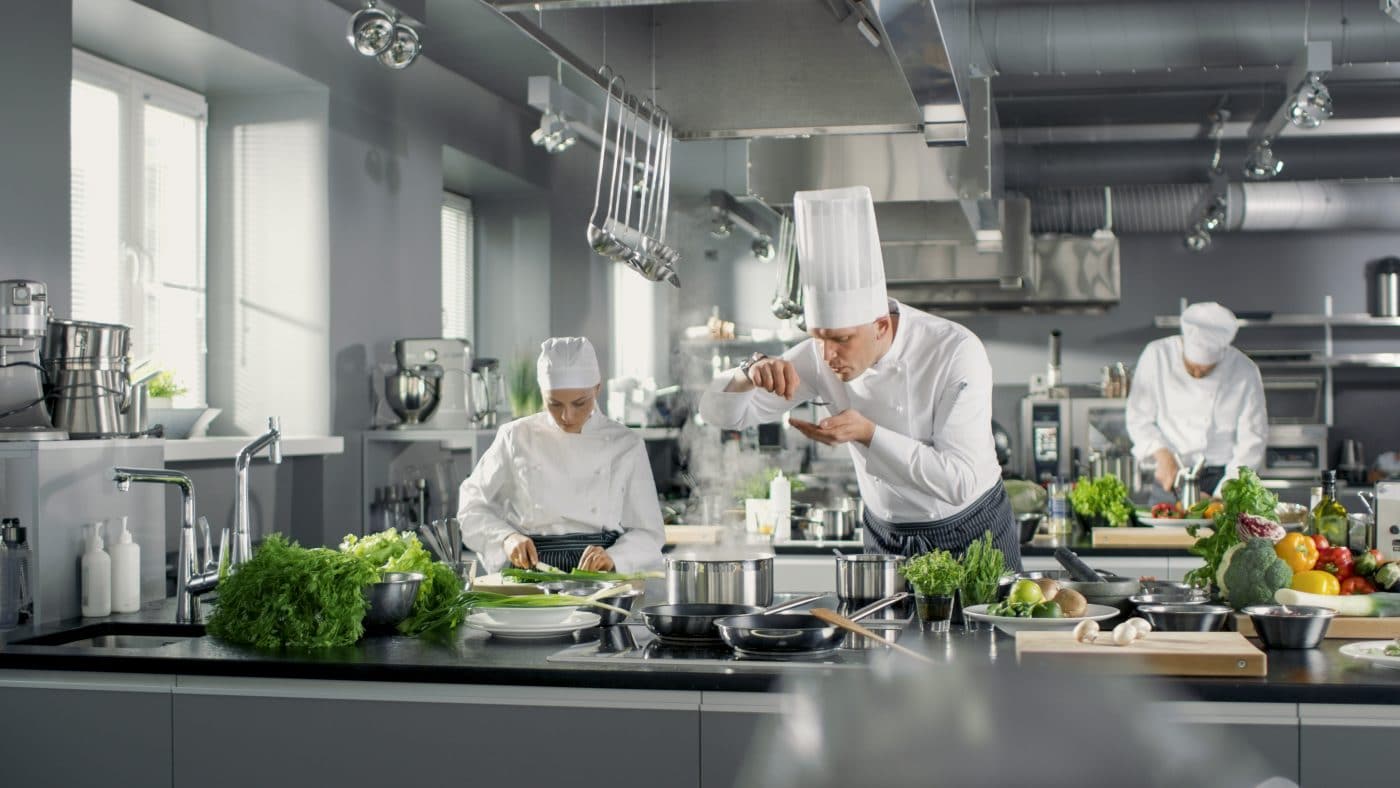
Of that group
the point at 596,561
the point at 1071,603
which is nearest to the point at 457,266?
the point at 596,561

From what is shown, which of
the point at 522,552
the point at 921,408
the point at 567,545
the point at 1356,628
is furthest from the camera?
the point at 567,545

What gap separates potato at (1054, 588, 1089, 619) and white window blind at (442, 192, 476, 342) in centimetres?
539

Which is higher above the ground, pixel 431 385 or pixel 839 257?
pixel 839 257

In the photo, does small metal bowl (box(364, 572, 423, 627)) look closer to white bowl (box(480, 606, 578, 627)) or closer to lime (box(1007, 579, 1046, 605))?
white bowl (box(480, 606, 578, 627))

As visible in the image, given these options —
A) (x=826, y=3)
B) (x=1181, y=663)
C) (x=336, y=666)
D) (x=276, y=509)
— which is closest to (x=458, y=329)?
(x=276, y=509)

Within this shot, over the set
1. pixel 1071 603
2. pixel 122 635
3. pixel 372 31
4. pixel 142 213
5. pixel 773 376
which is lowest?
pixel 122 635

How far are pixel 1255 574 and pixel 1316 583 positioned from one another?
121 mm

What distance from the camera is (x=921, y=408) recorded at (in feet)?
11.6

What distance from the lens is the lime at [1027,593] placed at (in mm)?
2494

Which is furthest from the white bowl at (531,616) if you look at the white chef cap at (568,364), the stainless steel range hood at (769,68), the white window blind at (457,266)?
the white window blind at (457,266)

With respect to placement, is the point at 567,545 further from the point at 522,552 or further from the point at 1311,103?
the point at 1311,103

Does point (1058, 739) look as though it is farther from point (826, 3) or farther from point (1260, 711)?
point (826, 3)

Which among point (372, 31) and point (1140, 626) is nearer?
point (1140, 626)

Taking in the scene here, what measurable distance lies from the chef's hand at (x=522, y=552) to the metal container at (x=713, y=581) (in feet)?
3.54
